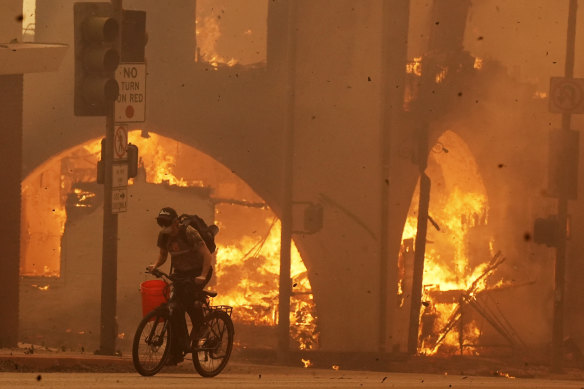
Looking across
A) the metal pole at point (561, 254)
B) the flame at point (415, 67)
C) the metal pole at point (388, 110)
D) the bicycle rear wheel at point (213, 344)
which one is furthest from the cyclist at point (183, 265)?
the flame at point (415, 67)

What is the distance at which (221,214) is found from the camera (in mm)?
28000

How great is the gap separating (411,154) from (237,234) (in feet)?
18.4

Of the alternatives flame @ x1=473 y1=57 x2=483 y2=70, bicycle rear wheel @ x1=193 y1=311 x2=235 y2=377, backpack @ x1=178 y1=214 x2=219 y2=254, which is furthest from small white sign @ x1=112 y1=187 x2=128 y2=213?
flame @ x1=473 y1=57 x2=483 y2=70

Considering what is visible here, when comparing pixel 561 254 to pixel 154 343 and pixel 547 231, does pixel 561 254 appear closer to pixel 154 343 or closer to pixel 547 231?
pixel 547 231

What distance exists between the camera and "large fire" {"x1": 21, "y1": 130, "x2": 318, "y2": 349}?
27.1 meters

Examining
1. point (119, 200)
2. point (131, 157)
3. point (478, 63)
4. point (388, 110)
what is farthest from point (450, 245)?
point (119, 200)

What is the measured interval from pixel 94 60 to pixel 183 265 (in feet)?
11.5

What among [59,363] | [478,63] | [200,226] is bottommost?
[59,363]

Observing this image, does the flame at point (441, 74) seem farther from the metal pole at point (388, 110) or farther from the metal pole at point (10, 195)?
the metal pole at point (10, 195)

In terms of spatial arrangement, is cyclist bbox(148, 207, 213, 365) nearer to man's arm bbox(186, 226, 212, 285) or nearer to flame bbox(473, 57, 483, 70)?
man's arm bbox(186, 226, 212, 285)

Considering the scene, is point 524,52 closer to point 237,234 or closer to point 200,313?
point 237,234

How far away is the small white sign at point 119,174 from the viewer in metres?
13.5

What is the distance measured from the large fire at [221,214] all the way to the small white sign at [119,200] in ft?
40.7

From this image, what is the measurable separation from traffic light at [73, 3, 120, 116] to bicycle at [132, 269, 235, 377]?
124 inches
